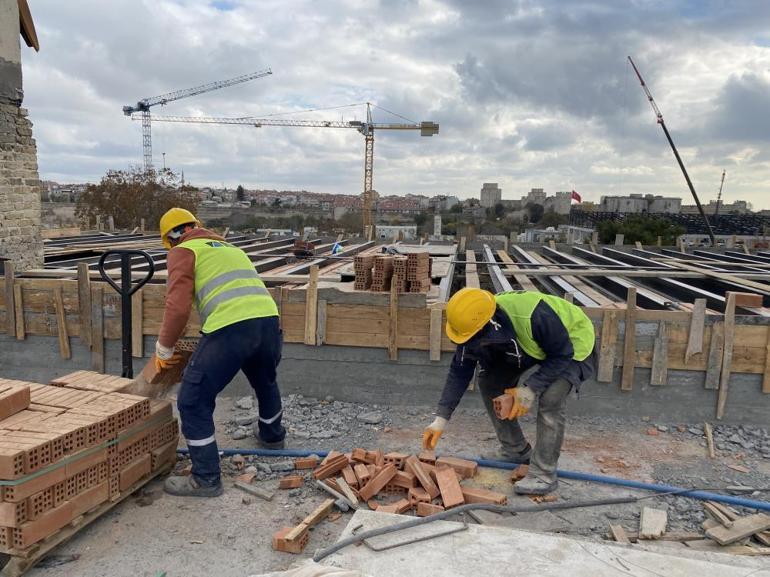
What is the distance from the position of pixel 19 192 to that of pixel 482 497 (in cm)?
836

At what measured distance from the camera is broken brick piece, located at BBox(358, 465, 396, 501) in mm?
4059

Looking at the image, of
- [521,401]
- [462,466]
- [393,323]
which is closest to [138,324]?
[393,323]

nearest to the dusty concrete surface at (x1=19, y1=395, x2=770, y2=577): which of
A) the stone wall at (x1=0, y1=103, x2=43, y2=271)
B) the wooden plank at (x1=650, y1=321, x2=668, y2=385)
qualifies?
the wooden plank at (x1=650, y1=321, x2=668, y2=385)

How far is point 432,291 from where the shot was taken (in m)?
7.44

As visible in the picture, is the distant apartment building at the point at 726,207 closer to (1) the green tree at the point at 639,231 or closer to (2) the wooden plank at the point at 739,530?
(1) the green tree at the point at 639,231

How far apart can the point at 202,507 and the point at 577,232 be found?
136ft

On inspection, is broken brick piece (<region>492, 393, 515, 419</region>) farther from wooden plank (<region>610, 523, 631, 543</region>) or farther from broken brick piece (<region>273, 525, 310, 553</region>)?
broken brick piece (<region>273, 525, 310, 553</region>)

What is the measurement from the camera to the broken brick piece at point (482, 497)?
13.0 feet

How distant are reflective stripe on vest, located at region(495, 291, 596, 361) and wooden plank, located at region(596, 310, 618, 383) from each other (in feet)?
5.87

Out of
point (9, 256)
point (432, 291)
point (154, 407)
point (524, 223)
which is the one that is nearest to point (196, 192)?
point (9, 256)

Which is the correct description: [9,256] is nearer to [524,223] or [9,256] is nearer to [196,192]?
[196,192]

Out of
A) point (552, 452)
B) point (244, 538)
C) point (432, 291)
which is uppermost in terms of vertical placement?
point (432, 291)

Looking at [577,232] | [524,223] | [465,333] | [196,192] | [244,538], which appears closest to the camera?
[244,538]

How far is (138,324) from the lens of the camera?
6762 mm
